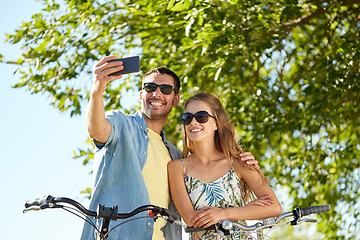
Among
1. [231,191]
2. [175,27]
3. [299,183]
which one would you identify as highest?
[175,27]

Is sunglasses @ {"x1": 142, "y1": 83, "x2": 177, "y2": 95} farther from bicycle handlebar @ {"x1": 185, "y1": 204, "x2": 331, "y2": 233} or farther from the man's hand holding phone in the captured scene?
bicycle handlebar @ {"x1": 185, "y1": 204, "x2": 331, "y2": 233}

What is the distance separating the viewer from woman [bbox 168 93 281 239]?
3115 millimetres

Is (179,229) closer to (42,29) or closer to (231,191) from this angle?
(231,191)

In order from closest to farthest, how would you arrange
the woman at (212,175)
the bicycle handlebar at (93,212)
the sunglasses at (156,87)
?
1. the bicycle handlebar at (93,212)
2. the woman at (212,175)
3. the sunglasses at (156,87)

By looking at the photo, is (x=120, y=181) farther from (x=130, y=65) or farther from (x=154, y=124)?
(x=130, y=65)

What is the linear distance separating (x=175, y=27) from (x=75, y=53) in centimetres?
142

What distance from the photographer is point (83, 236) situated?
9.93 ft

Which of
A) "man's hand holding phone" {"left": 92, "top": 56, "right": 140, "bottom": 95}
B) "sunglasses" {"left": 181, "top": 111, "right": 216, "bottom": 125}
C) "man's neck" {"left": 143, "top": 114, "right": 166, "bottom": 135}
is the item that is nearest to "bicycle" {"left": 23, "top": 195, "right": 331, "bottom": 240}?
"man's hand holding phone" {"left": 92, "top": 56, "right": 140, "bottom": 95}

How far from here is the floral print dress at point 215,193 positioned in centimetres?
327

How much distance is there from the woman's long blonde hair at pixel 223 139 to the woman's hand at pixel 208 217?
0.51 m

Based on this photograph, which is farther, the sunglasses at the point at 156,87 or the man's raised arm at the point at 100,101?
the sunglasses at the point at 156,87

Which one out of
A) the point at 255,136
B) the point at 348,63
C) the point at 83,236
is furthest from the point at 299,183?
the point at 83,236

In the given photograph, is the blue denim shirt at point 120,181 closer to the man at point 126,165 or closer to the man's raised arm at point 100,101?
the man at point 126,165

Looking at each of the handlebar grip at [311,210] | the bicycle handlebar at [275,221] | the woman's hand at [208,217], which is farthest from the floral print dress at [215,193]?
the handlebar grip at [311,210]
